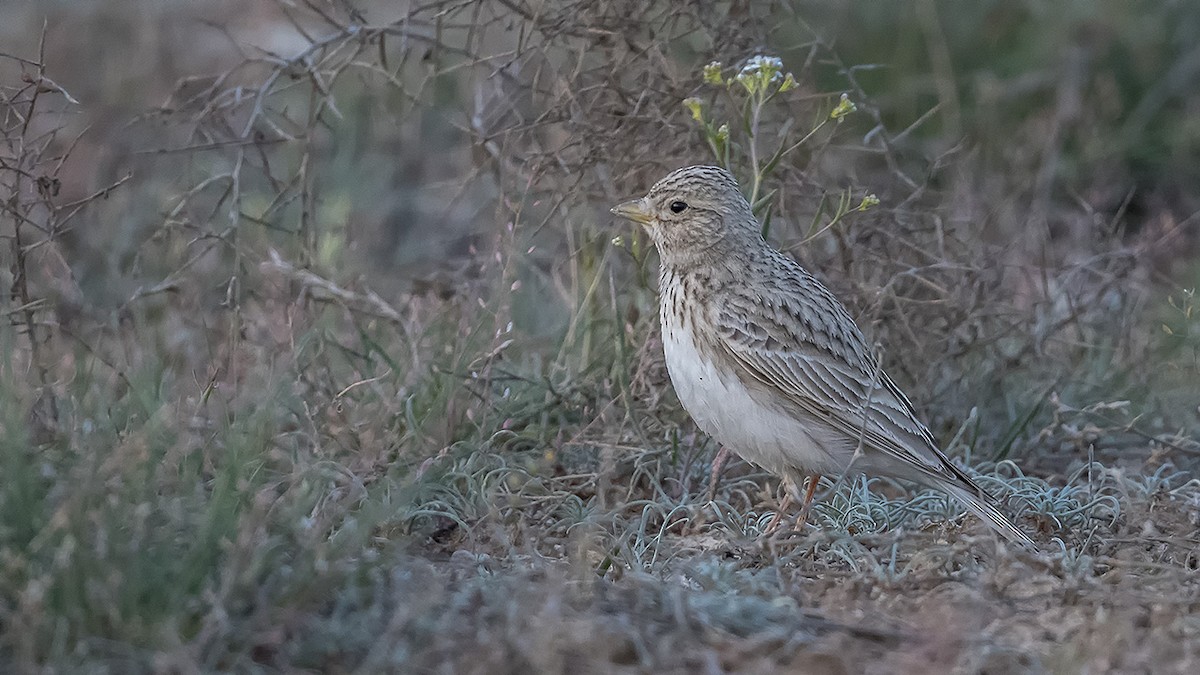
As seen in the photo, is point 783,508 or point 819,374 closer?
point 783,508

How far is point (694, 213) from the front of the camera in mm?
5133

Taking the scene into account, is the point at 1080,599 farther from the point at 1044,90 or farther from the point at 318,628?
the point at 1044,90

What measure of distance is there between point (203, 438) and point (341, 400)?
857 mm

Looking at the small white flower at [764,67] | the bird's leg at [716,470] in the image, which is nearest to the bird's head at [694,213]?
the small white flower at [764,67]

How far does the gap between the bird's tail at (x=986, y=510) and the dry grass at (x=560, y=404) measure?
3.9 inches

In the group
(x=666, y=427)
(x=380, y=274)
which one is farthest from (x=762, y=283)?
(x=380, y=274)

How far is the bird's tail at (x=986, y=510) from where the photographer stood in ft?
15.3

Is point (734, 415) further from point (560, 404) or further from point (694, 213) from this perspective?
point (560, 404)

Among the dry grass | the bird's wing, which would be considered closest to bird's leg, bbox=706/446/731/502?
the dry grass

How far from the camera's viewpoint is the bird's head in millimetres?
5113

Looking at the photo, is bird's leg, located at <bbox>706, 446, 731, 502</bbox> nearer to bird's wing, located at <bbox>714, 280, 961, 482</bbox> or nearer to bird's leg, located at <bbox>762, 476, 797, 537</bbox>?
bird's leg, located at <bbox>762, 476, 797, 537</bbox>

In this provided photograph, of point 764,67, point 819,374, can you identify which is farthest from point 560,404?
point 764,67

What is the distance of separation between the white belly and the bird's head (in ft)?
1.21

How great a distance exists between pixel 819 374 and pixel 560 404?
1149 millimetres
